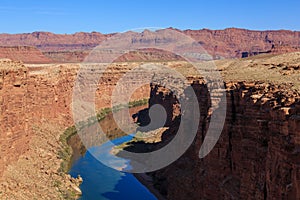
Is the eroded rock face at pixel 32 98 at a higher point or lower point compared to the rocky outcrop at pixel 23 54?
lower

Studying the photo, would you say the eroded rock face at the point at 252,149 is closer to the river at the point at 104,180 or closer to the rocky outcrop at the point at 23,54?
the river at the point at 104,180

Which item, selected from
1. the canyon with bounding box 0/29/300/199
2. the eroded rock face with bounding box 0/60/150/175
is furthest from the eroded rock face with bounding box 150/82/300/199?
the eroded rock face with bounding box 0/60/150/175

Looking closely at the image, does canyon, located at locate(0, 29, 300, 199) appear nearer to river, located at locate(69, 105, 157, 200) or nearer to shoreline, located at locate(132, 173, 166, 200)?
shoreline, located at locate(132, 173, 166, 200)

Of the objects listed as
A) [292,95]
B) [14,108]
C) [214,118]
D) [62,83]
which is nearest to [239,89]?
[214,118]

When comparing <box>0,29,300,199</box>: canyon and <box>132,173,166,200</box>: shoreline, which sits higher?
<box>0,29,300,199</box>: canyon

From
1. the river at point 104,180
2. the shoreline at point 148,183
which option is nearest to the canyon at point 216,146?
the shoreline at point 148,183

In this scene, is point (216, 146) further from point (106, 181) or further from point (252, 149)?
point (106, 181)

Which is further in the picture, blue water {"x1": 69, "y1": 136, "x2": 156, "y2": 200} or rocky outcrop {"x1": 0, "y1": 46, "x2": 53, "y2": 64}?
rocky outcrop {"x1": 0, "y1": 46, "x2": 53, "y2": 64}
